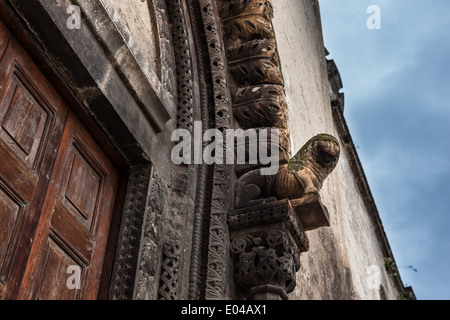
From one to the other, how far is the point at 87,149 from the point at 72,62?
0.44 m

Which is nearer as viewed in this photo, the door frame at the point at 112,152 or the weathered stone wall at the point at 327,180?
the door frame at the point at 112,152

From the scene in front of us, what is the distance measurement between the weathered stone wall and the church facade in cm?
65

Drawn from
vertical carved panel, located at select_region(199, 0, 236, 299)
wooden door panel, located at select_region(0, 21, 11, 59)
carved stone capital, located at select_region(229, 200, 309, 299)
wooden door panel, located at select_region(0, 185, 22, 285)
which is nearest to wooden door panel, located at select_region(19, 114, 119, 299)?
wooden door panel, located at select_region(0, 185, 22, 285)

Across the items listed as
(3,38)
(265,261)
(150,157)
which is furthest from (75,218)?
(265,261)

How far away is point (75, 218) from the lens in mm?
2521

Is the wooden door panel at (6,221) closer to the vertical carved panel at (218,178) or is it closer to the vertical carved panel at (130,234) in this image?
the vertical carved panel at (130,234)

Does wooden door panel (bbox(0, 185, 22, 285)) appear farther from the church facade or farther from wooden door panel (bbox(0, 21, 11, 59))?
wooden door panel (bbox(0, 21, 11, 59))

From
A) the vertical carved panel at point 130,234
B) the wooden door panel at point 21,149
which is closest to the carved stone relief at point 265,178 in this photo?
the vertical carved panel at point 130,234

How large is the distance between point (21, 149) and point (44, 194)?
204mm

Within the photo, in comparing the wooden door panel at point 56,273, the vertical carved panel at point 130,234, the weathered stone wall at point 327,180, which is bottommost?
the wooden door panel at point 56,273

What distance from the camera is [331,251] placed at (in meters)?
6.21

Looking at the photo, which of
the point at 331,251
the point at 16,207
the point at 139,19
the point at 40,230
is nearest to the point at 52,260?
the point at 40,230

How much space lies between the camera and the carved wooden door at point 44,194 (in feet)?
6.95

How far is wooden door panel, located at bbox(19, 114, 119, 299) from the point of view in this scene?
226cm
